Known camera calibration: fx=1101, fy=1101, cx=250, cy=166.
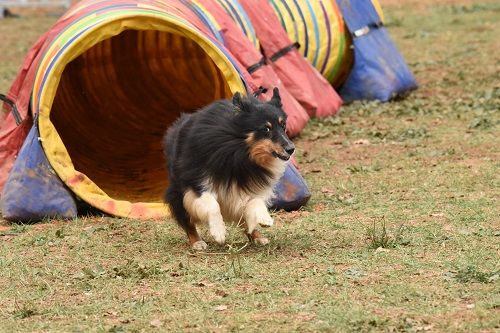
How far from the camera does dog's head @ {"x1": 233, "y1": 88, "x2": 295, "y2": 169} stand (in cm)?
757

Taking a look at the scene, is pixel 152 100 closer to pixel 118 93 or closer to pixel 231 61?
pixel 118 93

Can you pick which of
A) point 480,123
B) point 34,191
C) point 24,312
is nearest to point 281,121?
point 24,312

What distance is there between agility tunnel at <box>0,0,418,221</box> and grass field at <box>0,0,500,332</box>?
1.29ft

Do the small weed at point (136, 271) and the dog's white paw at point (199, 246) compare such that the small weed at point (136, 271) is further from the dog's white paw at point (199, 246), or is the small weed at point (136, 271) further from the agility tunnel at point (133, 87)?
the agility tunnel at point (133, 87)

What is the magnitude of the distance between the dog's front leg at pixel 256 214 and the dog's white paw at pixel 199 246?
1.42ft

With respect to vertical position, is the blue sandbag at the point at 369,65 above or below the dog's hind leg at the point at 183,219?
below

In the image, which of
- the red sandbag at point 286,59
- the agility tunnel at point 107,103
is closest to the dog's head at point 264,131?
the agility tunnel at point 107,103

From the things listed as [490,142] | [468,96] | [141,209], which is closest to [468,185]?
[490,142]

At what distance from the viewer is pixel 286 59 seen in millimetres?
13664

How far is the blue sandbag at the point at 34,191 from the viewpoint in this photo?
936 centimetres

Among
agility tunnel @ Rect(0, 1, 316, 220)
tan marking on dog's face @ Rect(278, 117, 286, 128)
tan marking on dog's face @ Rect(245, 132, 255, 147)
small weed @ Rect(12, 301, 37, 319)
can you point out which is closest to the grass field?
small weed @ Rect(12, 301, 37, 319)

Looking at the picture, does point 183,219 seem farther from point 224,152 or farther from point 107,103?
point 107,103

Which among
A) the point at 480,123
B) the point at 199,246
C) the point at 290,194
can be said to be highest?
the point at 199,246

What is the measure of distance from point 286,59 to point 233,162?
6101 millimetres
